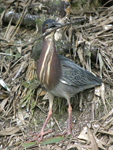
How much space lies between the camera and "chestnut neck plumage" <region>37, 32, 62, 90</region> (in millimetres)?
3488

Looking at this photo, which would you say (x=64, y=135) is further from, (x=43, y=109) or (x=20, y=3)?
(x=20, y=3)

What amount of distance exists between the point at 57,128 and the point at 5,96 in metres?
1.18

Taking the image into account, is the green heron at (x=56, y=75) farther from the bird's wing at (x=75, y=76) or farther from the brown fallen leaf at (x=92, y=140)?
the brown fallen leaf at (x=92, y=140)

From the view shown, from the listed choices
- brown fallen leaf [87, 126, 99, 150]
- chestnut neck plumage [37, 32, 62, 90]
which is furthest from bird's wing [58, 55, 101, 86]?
brown fallen leaf [87, 126, 99, 150]

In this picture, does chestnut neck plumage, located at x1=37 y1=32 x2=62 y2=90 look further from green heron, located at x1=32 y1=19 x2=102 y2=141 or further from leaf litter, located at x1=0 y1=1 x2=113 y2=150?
leaf litter, located at x1=0 y1=1 x2=113 y2=150

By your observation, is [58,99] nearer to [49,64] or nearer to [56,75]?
[56,75]

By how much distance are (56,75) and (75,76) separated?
421 mm

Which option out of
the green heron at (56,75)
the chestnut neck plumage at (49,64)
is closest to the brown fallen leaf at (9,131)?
the green heron at (56,75)

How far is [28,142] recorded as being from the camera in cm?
365

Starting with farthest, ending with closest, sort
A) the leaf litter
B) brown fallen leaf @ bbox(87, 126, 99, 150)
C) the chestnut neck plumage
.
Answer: the leaf litter < the chestnut neck plumage < brown fallen leaf @ bbox(87, 126, 99, 150)

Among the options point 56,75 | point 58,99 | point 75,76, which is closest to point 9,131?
point 58,99

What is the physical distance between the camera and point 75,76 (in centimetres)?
382

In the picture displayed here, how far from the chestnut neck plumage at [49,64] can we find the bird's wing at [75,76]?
211mm

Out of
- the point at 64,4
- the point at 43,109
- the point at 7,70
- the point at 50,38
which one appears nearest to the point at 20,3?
the point at 64,4
